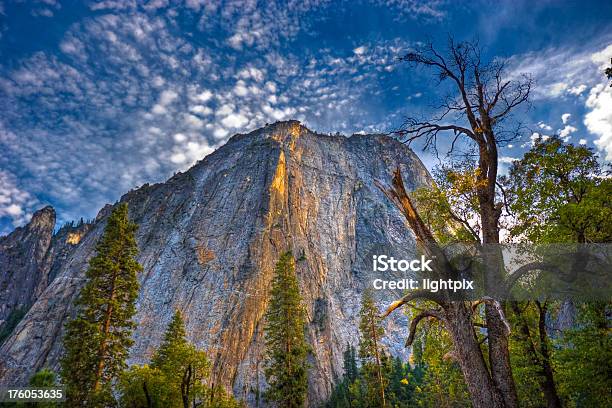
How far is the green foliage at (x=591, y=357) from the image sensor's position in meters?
8.25

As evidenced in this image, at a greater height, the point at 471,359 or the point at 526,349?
the point at 526,349

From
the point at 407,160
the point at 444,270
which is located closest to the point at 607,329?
the point at 444,270

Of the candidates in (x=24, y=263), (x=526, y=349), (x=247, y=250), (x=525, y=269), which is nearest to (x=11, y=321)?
(x=24, y=263)

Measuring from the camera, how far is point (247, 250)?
8112cm

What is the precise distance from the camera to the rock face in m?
68.0

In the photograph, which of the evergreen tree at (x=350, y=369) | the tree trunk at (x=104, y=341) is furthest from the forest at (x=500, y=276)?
the evergreen tree at (x=350, y=369)

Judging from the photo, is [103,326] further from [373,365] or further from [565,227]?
[373,365]

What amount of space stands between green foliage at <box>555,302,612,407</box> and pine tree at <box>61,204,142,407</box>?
59.1 ft

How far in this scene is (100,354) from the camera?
60.2ft

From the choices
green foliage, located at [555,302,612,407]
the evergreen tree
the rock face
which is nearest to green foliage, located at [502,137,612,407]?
green foliage, located at [555,302,612,407]

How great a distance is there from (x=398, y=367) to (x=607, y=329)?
53.5m

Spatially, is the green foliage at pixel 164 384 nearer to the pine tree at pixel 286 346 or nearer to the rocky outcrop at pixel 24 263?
the pine tree at pixel 286 346

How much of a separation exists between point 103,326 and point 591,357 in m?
20.9

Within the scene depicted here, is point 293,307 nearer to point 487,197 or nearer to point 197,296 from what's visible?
point 487,197
